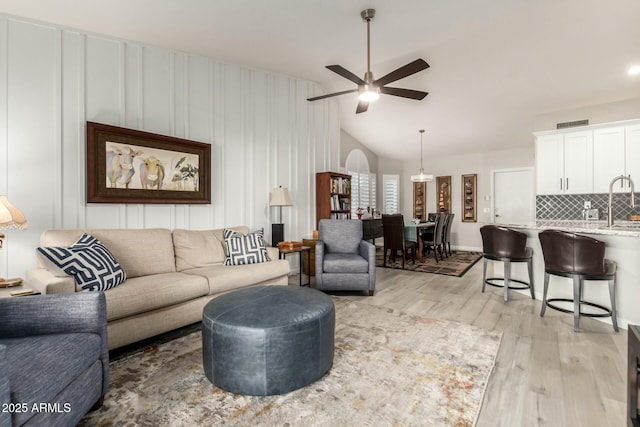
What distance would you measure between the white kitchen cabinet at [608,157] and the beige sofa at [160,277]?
15.8ft

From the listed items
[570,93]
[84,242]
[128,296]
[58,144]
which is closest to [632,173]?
[570,93]

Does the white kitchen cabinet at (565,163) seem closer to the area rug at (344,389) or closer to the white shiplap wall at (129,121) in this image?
the area rug at (344,389)

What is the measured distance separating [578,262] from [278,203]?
11.0 ft

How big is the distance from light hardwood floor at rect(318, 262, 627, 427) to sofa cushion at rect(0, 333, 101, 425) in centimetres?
195

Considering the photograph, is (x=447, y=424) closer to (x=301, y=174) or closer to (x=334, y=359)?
(x=334, y=359)

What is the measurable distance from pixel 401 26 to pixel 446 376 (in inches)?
134

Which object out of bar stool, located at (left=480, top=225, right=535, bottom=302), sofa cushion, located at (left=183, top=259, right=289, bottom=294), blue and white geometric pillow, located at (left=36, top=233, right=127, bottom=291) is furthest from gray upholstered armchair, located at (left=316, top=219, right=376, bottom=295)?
blue and white geometric pillow, located at (left=36, top=233, right=127, bottom=291)

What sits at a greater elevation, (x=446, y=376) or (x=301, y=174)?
(x=301, y=174)

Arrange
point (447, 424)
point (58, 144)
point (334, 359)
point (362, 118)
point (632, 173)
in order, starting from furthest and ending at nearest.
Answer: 1. point (362, 118)
2. point (632, 173)
3. point (58, 144)
4. point (334, 359)
5. point (447, 424)

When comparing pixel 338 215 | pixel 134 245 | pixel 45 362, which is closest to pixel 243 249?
pixel 134 245

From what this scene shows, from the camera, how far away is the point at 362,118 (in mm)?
6559

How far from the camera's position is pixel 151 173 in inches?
Answer: 133

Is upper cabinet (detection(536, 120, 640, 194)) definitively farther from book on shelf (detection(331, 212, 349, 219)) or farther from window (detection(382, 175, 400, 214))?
window (detection(382, 175, 400, 214))

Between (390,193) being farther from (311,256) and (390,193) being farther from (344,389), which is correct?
(344,389)
